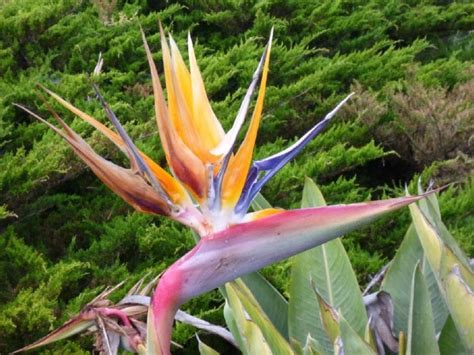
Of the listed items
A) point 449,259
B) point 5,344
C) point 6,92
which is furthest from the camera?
point 6,92

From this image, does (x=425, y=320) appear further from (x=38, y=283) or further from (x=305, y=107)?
(x=305, y=107)

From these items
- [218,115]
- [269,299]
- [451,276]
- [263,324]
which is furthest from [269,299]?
[218,115]

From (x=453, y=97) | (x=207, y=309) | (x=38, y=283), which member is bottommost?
(x=207, y=309)

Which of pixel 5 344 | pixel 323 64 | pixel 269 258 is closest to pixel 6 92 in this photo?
pixel 5 344

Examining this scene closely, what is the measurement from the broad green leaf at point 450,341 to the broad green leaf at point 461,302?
116mm

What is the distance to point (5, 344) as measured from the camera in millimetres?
1609

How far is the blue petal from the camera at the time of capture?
0.80m

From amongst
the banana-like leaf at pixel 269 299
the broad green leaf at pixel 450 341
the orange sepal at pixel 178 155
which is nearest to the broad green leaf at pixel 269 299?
the banana-like leaf at pixel 269 299

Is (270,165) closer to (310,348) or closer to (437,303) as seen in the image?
(310,348)

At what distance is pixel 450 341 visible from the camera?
3.66 feet

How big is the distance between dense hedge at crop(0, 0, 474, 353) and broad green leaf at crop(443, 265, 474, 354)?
770 mm

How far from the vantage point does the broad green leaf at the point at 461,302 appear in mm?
933

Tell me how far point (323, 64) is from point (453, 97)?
53cm

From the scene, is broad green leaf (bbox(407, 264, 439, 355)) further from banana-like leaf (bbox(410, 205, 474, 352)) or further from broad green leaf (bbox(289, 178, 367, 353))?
broad green leaf (bbox(289, 178, 367, 353))
